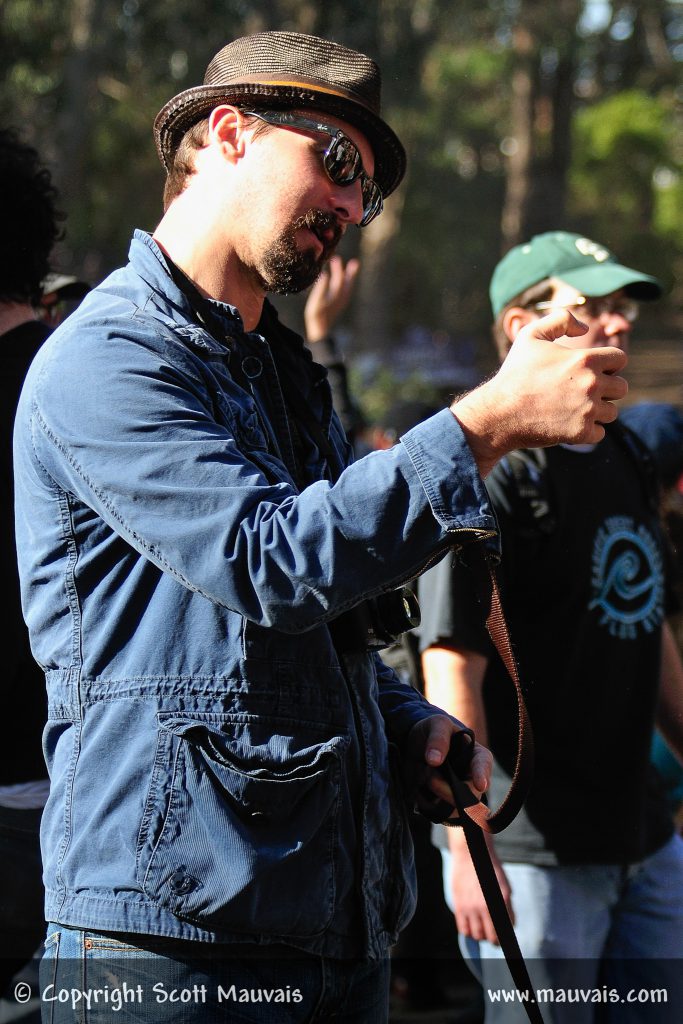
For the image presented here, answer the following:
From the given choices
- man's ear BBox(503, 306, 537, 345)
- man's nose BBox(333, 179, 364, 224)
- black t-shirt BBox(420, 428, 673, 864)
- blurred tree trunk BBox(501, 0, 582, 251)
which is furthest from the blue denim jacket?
blurred tree trunk BBox(501, 0, 582, 251)

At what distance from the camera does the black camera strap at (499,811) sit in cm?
169

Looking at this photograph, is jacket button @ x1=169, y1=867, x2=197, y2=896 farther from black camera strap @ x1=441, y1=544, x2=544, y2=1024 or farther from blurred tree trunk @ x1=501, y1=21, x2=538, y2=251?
blurred tree trunk @ x1=501, y1=21, x2=538, y2=251

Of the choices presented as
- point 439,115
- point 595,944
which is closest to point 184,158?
point 595,944

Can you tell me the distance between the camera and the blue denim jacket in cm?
144

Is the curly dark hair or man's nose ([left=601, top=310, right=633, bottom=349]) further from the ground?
the curly dark hair

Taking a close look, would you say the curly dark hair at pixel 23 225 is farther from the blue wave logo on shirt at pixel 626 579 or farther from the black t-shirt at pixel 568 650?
the blue wave logo on shirt at pixel 626 579

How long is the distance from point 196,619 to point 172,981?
18.4 inches

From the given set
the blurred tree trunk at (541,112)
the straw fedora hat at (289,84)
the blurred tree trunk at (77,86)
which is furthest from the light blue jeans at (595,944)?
the blurred tree trunk at (541,112)

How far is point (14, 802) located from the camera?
240cm

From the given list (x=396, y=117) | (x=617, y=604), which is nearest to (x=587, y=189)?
(x=396, y=117)

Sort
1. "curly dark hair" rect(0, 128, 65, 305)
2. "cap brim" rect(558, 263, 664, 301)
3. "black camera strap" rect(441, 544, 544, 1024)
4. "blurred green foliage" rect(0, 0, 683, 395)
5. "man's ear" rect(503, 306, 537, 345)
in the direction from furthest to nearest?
"blurred green foliage" rect(0, 0, 683, 395)
"cap brim" rect(558, 263, 664, 301)
"man's ear" rect(503, 306, 537, 345)
"curly dark hair" rect(0, 128, 65, 305)
"black camera strap" rect(441, 544, 544, 1024)

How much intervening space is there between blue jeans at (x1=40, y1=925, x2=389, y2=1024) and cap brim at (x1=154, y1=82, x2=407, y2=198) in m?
1.19

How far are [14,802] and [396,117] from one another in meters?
19.5

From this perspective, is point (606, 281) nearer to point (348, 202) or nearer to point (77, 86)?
point (348, 202)
